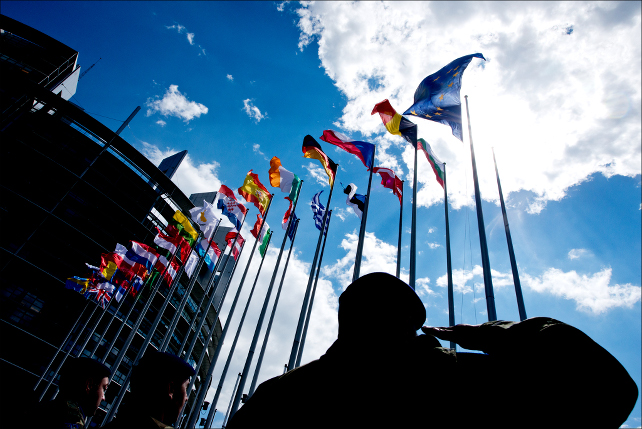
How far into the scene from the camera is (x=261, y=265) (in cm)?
1533

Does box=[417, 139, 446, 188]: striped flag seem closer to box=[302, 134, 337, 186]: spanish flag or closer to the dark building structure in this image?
box=[302, 134, 337, 186]: spanish flag

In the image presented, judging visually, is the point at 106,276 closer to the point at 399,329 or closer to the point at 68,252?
the point at 68,252

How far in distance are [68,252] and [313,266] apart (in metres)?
22.1

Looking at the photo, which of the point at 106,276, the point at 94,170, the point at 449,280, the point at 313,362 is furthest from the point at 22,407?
the point at 94,170

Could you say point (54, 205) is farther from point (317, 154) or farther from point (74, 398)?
point (74, 398)

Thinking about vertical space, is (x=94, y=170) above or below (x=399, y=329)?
above

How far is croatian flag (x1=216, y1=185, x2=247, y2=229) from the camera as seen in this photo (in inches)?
608

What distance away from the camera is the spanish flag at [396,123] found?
10.4m

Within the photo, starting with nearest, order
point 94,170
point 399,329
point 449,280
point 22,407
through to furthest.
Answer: point 399,329 < point 22,407 < point 449,280 < point 94,170

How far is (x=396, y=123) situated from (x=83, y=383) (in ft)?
33.3

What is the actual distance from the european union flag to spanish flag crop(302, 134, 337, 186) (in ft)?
11.5

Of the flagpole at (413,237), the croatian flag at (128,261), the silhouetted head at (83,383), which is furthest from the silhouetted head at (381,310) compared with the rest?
the croatian flag at (128,261)

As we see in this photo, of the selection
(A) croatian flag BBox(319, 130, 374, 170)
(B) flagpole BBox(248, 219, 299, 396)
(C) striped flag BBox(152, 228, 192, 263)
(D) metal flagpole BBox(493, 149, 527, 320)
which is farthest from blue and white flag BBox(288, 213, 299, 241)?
(D) metal flagpole BBox(493, 149, 527, 320)

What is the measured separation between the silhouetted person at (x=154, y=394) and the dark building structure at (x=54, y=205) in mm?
20492
